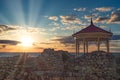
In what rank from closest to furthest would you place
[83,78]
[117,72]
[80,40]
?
[83,78] < [117,72] < [80,40]

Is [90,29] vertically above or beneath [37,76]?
above

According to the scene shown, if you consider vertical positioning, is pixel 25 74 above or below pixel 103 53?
below

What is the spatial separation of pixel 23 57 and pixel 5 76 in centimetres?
345

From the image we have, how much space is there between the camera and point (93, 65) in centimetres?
2966

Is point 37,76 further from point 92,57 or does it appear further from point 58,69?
point 92,57

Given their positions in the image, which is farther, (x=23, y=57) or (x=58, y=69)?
(x=23, y=57)

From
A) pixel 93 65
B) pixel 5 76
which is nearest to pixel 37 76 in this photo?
pixel 5 76

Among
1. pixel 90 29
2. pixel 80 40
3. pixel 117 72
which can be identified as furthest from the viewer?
pixel 80 40

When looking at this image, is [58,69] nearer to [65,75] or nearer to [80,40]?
[65,75]

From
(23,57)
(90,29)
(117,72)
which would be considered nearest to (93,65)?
(117,72)

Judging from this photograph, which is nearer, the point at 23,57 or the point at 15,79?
the point at 15,79

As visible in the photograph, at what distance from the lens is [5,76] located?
1180 inches

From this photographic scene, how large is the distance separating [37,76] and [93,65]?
6453 millimetres

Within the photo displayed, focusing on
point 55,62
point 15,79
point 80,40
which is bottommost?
point 15,79
